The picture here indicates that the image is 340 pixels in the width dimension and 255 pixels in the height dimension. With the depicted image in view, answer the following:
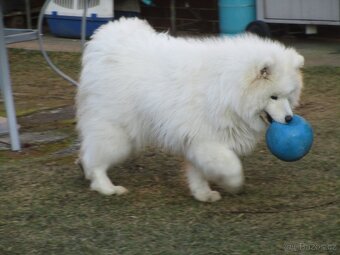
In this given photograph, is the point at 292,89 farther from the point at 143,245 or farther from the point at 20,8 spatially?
the point at 20,8

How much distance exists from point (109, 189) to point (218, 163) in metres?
0.92

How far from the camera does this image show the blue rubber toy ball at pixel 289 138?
4.74 meters

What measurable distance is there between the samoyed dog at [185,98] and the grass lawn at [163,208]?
0.21m

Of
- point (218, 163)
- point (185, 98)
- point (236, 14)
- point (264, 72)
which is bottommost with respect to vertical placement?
point (218, 163)

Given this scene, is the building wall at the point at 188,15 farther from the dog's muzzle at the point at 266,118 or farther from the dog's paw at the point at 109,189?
the dog's muzzle at the point at 266,118

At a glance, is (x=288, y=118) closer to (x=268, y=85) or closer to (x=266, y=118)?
(x=266, y=118)

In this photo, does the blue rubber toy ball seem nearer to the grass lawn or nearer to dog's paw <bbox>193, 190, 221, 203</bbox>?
the grass lawn

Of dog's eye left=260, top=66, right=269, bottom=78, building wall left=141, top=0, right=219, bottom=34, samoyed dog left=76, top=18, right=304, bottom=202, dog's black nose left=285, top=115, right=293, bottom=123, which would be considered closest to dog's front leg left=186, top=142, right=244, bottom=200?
samoyed dog left=76, top=18, right=304, bottom=202

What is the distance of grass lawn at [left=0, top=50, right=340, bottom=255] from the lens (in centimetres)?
438

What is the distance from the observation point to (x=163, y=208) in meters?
4.93

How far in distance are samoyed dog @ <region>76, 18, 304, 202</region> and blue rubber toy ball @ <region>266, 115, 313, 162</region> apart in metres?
0.07

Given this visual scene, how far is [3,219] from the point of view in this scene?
487cm

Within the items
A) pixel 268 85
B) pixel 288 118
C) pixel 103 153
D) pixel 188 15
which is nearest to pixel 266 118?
pixel 288 118

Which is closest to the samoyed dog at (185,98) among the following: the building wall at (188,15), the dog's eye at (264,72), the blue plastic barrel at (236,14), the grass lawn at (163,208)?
the dog's eye at (264,72)
